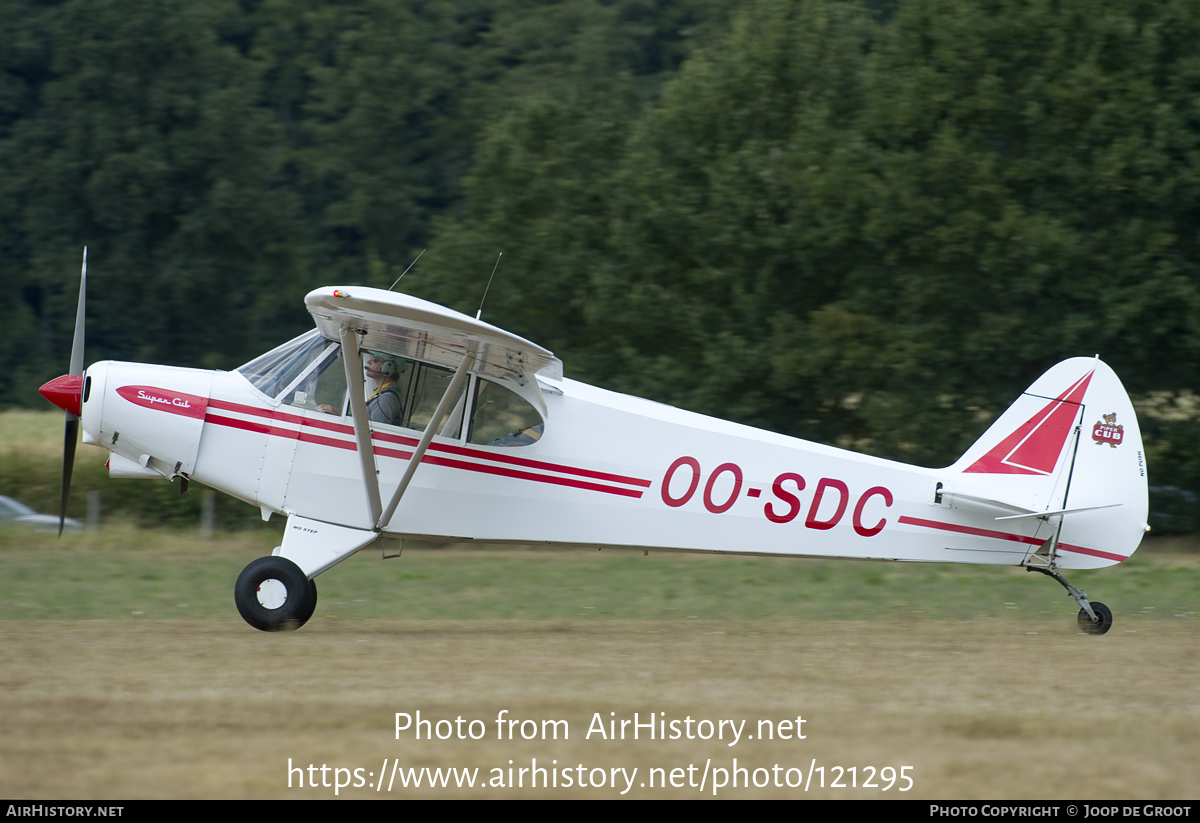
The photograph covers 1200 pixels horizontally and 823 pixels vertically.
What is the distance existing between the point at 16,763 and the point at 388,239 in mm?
42187

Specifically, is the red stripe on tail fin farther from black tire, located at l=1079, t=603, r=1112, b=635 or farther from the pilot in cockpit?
the pilot in cockpit

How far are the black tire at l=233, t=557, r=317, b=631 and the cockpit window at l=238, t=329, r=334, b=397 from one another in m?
1.36

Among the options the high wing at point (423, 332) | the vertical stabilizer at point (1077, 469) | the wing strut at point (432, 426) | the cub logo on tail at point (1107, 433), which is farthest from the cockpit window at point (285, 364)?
the cub logo on tail at point (1107, 433)

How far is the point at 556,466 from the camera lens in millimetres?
9672

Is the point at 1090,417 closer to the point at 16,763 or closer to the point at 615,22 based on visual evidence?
the point at 16,763

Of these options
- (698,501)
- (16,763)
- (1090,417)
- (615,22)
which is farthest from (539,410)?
(615,22)

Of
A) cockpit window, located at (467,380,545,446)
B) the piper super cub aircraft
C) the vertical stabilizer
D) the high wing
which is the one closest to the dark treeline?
the vertical stabilizer

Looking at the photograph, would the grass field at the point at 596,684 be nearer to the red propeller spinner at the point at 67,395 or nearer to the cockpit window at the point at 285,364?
the red propeller spinner at the point at 67,395

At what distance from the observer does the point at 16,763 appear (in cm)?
530

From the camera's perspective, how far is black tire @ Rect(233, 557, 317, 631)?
29.9 feet

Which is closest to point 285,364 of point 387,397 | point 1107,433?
point 387,397

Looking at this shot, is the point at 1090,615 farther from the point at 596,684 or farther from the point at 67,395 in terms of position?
the point at 67,395

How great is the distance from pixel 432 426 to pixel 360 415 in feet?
1.72

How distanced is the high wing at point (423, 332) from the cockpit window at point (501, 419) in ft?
0.47
